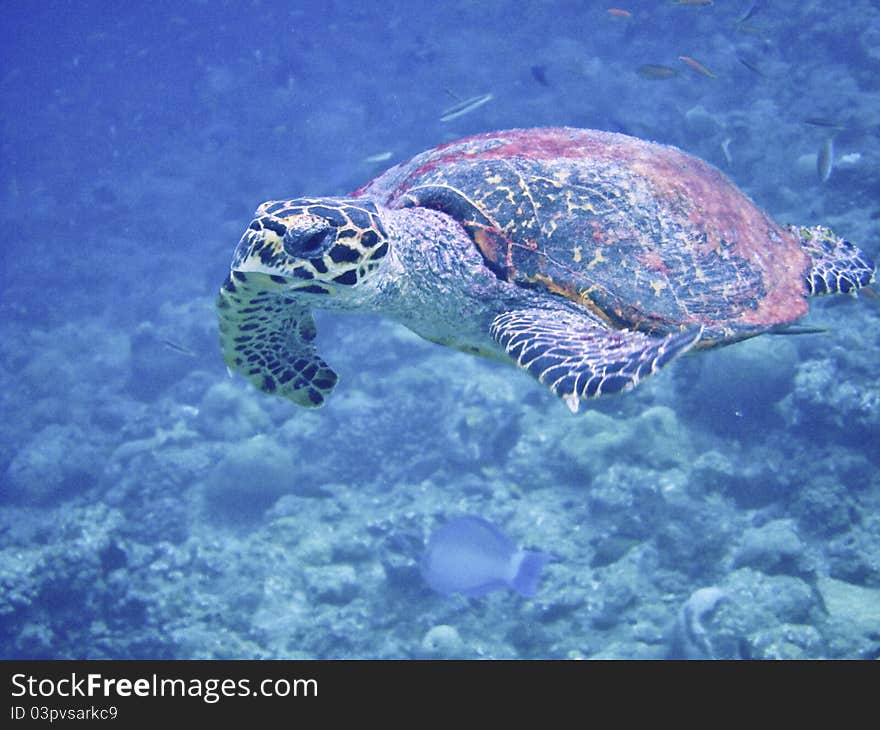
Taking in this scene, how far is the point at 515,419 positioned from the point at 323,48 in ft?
92.6

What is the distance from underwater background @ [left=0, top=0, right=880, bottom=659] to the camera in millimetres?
5602

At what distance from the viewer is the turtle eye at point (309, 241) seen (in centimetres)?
252

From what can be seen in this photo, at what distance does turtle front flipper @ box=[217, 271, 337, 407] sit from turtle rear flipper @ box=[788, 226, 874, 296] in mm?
3100

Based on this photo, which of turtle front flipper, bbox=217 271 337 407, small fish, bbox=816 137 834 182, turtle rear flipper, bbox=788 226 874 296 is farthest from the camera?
small fish, bbox=816 137 834 182

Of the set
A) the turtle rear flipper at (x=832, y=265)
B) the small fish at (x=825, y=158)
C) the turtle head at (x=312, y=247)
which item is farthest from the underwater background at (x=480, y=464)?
the turtle head at (x=312, y=247)

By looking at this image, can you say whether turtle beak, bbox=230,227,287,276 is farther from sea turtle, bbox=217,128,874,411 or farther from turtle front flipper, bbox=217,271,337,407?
turtle front flipper, bbox=217,271,337,407

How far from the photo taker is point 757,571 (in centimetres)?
532

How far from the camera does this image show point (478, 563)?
19.4ft

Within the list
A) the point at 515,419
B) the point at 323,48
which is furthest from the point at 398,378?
the point at 323,48

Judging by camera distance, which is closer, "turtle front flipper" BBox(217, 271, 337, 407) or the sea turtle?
the sea turtle

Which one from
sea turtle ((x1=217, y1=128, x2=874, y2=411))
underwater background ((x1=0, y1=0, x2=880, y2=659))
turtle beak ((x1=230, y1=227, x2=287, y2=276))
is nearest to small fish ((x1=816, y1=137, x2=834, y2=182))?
underwater background ((x1=0, y1=0, x2=880, y2=659))

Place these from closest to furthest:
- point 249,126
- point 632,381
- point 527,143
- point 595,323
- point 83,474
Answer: point 632,381
point 595,323
point 527,143
point 83,474
point 249,126

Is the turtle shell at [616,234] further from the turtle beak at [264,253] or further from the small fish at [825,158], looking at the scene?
the small fish at [825,158]
